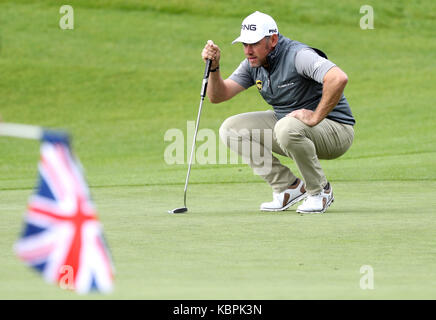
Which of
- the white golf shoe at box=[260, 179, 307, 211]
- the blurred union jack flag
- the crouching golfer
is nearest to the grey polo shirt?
the crouching golfer

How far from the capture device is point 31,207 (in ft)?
9.17

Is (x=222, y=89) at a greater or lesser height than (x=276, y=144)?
greater

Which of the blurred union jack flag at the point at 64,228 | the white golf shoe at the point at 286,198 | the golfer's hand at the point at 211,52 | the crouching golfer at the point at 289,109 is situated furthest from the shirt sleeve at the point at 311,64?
the blurred union jack flag at the point at 64,228

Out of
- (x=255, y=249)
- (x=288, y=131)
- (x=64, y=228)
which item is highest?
(x=288, y=131)

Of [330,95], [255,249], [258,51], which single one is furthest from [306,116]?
[255,249]

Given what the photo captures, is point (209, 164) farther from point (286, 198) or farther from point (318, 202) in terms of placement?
point (318, 202)

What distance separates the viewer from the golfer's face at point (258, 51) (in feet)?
23.2

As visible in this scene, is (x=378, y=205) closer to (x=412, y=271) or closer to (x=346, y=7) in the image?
(x=412, y=271)

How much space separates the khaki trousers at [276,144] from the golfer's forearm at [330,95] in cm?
25

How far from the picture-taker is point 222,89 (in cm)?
771

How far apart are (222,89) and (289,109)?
620mm

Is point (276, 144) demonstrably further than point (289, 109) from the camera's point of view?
Yes

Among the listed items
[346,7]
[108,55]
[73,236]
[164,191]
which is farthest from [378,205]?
[346,7]

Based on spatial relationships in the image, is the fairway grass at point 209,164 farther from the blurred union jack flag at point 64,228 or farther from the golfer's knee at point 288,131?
the blurred union jack flag at point 64,228
